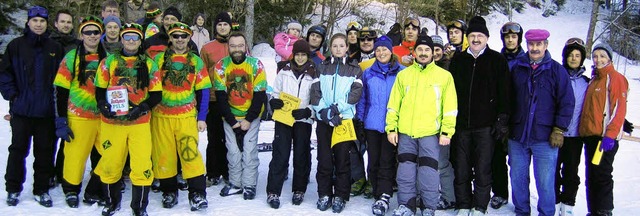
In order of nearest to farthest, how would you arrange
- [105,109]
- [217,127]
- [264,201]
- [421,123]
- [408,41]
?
[105,109], [421,123], [264,201], [217,127], [408,41]

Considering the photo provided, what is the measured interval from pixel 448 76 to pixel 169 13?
325 centimetres

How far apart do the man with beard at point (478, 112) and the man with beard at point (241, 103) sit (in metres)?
1.96

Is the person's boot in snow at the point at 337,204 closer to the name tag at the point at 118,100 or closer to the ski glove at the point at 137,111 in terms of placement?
the ski glove at the point at 137,111

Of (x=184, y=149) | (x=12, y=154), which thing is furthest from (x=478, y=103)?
(x=12, y=154)

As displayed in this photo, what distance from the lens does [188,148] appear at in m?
4.59

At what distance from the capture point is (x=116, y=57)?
4.26m

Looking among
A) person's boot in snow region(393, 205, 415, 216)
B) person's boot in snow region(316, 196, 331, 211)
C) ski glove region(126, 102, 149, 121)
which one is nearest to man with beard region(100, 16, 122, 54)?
ski glove region(126, 102, 149, 121)

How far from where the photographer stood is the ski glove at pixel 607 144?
4.50 metres

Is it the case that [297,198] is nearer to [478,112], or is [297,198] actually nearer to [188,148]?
[188,148]

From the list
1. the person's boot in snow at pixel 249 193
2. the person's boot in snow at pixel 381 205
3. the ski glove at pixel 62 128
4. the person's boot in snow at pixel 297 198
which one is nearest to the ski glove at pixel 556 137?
the person's boot in snow at pixel 381 205

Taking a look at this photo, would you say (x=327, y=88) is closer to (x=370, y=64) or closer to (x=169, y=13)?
(x=370, y=64)

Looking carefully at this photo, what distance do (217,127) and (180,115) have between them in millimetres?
953

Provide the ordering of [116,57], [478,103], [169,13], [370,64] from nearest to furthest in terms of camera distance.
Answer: [116,57], [478,103], [370,64], [169,13]

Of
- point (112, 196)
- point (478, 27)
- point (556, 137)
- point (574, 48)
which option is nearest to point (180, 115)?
point (112, 196)
